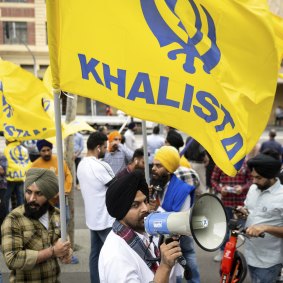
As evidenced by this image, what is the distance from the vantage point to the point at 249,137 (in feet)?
8.25

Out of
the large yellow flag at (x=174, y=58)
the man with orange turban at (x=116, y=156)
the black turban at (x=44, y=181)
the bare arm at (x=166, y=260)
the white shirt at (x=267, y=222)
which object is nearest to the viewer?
the bare arm at (x=166, y=260)

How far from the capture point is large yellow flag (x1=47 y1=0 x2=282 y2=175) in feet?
8.43

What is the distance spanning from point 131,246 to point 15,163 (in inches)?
227

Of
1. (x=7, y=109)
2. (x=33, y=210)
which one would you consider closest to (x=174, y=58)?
(x=33, y=210)

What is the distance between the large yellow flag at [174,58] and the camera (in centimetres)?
257

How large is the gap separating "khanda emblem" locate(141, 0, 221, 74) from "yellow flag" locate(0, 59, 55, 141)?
2031 millimetres

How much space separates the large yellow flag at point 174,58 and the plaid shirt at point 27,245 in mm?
955

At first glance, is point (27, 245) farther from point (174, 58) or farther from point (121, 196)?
point (174, 58)

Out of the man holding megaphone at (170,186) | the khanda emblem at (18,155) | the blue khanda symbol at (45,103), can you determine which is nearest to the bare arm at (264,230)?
the man holding megaphone at (170,186)

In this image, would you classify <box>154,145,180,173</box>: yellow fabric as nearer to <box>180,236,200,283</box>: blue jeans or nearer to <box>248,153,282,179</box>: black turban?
<box>180,236,200,283</box>: blue jeans

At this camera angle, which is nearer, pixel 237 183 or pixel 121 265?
pixel 121 265

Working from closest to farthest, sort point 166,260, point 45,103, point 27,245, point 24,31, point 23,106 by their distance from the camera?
point 166,260 → point 27,245 → point 23,106 → point 45,103 → point 24,31

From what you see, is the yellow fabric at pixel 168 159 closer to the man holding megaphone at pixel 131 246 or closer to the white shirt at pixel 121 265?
the man holding megaphone at pixel 131 246

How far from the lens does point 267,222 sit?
3688 millimetres
